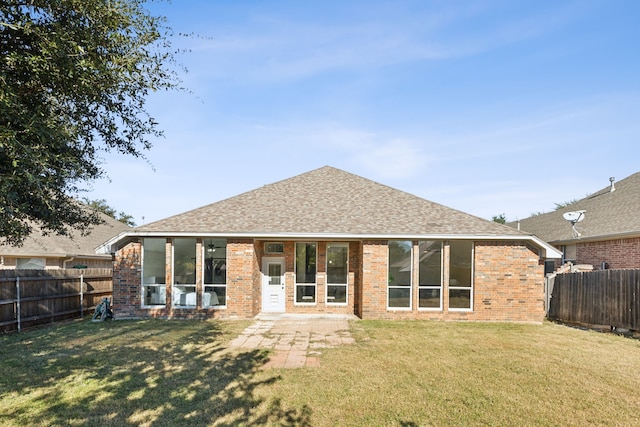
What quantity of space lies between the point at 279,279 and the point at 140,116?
8.73 meters

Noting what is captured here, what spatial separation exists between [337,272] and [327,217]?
2150 millimetres

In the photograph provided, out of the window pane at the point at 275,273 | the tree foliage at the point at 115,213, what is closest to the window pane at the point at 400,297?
the window pane at the point at 275,273

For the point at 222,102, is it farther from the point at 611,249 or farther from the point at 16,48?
the point at 611,249

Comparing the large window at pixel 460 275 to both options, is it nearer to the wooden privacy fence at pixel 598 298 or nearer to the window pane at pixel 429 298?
the window pane at pixel 429 298

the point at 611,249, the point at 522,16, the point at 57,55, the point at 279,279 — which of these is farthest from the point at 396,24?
the point at 611,249

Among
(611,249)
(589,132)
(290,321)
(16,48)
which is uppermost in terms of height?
(589,132)

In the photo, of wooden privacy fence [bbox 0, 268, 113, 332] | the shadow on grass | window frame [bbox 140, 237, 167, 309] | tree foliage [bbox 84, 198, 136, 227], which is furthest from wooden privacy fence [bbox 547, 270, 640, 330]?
tree foliage [bbox 84, 198, 136, 227]

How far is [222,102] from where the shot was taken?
1281 cm

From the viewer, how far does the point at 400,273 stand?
13.3 meters

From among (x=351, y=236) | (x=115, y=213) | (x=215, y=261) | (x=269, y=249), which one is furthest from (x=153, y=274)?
(x=115, y=213)

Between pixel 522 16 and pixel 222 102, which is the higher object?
pixel 522 16

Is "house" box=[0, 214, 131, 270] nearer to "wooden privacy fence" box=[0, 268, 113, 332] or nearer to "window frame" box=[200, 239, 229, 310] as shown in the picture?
"wooden privacy fence" box=[0, 268, 113, 332]

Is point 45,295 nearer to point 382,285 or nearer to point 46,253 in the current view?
point 46,253

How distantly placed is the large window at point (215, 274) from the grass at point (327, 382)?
293cm
